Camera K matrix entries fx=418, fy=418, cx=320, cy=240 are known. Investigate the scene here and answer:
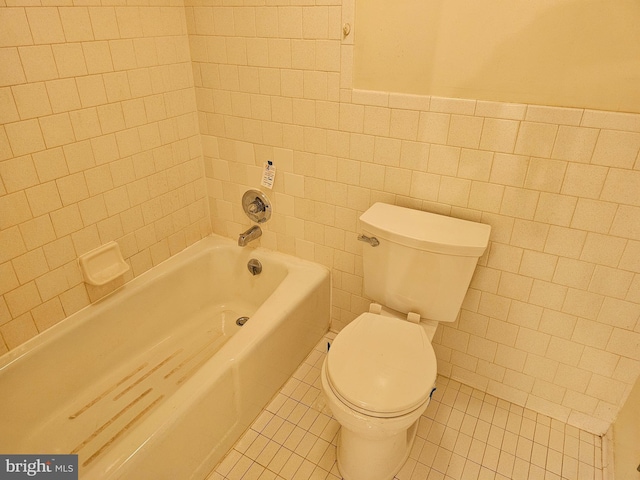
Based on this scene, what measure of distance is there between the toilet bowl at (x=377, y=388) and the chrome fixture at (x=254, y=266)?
0.73 meters

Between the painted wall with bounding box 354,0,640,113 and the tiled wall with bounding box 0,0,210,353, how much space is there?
0.88 m

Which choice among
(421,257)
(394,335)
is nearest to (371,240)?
(421,257)

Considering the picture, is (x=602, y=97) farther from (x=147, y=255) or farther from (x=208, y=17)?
(x=147, y=255)

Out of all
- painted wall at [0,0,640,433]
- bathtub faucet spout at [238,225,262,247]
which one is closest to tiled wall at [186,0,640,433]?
painted wall at [0,0,640,433]

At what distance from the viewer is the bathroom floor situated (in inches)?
59.4

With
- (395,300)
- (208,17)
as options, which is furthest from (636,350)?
(208,17)

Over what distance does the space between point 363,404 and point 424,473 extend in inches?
21.0

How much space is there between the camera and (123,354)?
5.97ft

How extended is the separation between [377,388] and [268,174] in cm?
110

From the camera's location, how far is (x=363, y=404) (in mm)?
1210

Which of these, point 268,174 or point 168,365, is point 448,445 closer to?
point 168,365

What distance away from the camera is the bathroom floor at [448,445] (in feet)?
4.95

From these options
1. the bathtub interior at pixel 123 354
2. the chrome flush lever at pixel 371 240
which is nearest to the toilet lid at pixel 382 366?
the chrome flush lever at pixel 371 240

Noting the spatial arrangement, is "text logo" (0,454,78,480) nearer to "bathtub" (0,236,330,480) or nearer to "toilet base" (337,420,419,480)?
"bathtub" (0,236,330,480)
